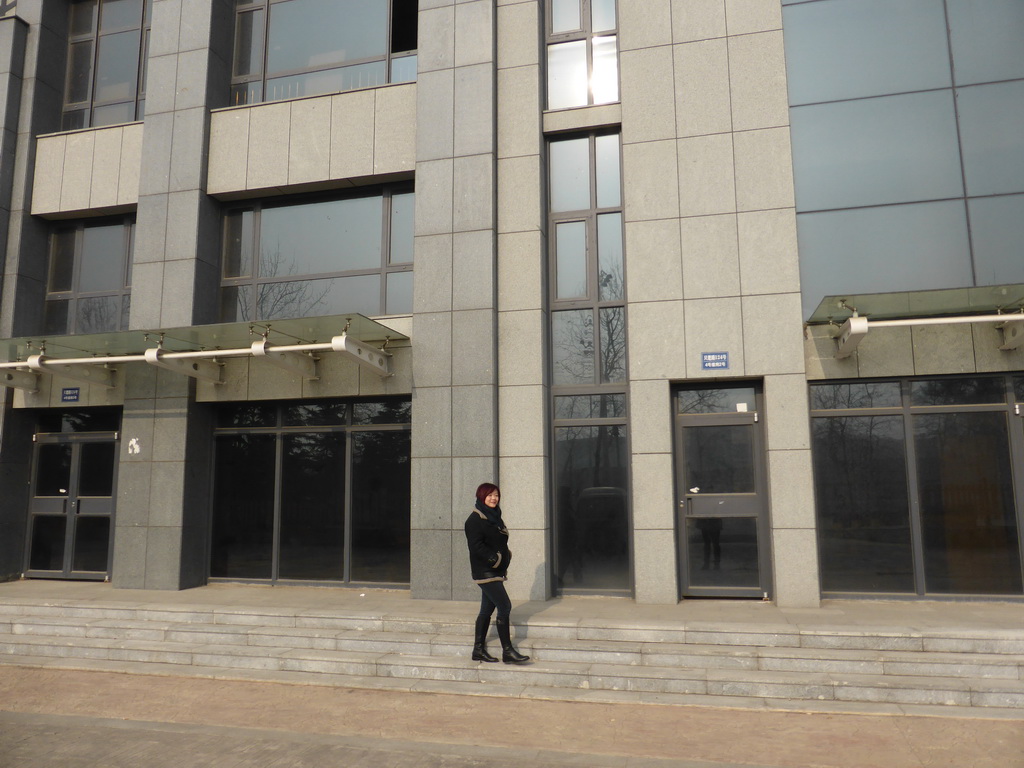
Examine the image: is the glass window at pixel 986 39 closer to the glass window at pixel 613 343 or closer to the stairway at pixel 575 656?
the glass window at pixel 613 343

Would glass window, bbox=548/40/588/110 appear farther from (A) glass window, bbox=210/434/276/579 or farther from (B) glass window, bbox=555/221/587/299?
(A) glass window, bbox=210/434/276/579

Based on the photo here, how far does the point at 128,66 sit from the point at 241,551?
8.92m

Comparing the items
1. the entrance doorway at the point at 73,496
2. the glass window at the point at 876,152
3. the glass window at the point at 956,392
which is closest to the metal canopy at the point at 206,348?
the entrance doorway at the point at 73,496

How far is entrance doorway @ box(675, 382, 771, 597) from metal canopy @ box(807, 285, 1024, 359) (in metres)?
1.42

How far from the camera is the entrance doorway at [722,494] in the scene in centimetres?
998

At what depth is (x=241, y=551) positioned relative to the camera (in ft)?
39.2

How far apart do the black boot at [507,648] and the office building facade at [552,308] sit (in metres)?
2.28

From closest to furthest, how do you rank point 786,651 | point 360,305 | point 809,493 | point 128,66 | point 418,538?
point 786,651 → point 809,493 → point 418,538 → point 360,305 → point 128,66

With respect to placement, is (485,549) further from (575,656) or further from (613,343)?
(613,343)

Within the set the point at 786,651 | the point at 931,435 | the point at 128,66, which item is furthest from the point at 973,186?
the point at 128,66

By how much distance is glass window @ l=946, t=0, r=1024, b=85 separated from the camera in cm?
995

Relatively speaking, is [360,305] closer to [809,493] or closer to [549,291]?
[549,291]

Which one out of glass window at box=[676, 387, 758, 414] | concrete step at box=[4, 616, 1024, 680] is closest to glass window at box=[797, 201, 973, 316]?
glass window at box=[676, 387, 758, 414]

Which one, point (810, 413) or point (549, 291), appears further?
point (549, 291)
